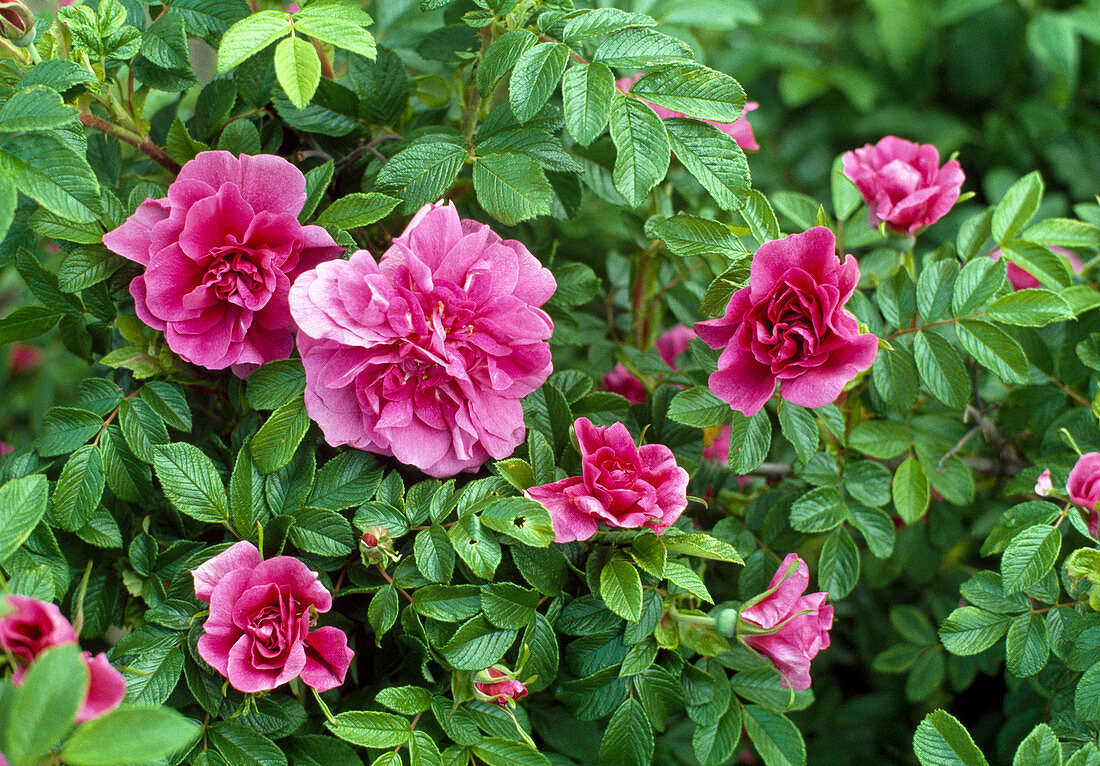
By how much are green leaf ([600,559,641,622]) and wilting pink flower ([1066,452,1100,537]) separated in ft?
1.31

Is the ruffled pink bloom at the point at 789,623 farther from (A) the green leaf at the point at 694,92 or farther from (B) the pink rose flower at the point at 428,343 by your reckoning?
(A) the green leaf at the point at 694,92

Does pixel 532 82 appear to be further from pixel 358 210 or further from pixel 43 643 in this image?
pixel 43 643

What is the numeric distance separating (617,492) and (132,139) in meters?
0.54

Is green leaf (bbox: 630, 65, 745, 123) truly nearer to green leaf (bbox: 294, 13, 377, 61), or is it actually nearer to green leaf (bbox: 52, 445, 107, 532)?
green leaf (bbox: 294, 13, 377, 61)

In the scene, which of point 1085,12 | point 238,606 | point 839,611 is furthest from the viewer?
point 1085,12

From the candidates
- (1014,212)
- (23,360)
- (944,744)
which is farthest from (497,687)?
(23,360)

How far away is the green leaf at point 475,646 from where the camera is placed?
0.66 metres

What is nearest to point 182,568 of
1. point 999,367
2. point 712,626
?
point 712,626

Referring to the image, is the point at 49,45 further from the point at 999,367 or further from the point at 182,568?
the point at 999,367

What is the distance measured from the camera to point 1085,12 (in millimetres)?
1594

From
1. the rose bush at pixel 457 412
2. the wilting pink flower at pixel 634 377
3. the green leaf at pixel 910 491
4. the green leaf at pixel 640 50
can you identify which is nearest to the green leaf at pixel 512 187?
the rose bush at pixel 457 412

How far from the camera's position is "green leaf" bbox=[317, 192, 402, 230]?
26.9 inches

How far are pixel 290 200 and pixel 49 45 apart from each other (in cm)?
23

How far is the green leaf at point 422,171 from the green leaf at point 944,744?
0.59m
